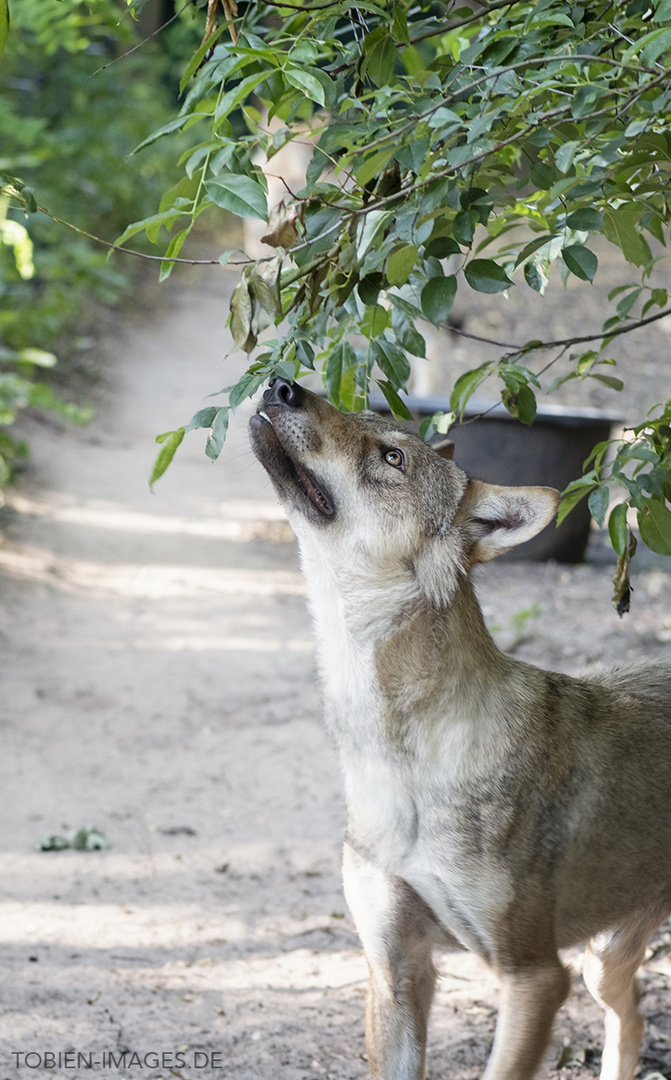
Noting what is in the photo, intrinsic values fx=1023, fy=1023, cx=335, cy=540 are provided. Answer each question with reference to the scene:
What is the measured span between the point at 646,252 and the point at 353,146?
2.46 ft

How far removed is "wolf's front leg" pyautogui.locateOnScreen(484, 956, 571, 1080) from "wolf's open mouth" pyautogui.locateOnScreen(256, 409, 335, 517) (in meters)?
1.15

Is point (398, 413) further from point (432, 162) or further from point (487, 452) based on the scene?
point (487, 452)

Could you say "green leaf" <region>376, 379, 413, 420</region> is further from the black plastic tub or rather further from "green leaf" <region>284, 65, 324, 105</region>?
the black plastic tub

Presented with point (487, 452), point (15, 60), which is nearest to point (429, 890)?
point (487, 452)

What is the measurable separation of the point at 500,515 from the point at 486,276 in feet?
1.96

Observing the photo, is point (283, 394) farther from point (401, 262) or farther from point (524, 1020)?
point (524, 1020)

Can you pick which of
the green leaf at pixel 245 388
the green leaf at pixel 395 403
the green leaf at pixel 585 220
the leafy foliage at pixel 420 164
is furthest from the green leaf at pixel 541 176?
the green leaf at pixel 245 388

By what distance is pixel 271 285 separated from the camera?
2.09m

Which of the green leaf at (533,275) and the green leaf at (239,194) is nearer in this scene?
the green leaf at (239,194)

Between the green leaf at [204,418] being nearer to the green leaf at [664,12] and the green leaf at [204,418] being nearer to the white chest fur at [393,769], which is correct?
the white chest fur at [393,769]

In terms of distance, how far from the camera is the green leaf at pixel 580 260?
2143 millimetres

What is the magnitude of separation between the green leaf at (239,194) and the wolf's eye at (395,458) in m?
0.81

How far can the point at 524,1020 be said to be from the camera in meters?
2.25

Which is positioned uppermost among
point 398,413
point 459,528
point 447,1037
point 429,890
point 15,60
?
point 15,60
